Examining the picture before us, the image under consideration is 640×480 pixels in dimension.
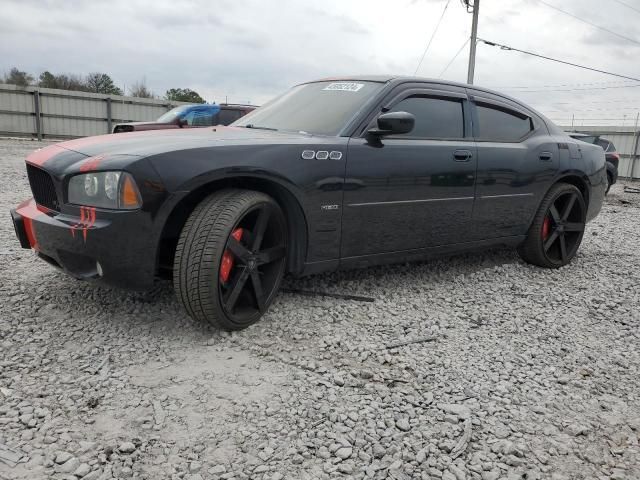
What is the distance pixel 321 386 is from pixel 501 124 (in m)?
3.02

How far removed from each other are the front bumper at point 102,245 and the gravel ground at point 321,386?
0.38 m

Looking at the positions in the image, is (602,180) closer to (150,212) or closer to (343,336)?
(343,336)

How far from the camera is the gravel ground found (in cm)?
201

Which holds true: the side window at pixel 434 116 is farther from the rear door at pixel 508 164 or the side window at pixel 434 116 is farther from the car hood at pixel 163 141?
the car hood at pixel 163 141

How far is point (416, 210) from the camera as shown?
3719mm

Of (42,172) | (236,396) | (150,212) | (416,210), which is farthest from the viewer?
(416,210)

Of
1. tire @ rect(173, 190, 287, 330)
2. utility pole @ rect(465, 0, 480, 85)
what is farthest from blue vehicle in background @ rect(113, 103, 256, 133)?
utility pole @ rect(465, 0, 480, 85)

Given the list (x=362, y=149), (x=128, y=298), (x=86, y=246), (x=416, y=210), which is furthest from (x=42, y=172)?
(x=416, y=210)

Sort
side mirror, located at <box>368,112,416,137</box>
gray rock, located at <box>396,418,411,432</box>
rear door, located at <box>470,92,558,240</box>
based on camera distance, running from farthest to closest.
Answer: rear door, located at <box>470,92,558,240</box> < side mirror, located at <box>368,112,416,137</box> < gray rock, located at <box>396,418,411,432</box>

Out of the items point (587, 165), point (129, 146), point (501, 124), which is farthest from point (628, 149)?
point (129, 146)

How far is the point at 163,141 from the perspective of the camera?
288 cm

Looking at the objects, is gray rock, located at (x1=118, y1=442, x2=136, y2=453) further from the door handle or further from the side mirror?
the door handle

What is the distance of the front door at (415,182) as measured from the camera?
11.1 ft

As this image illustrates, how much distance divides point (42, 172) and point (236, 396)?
1768 millimetres
